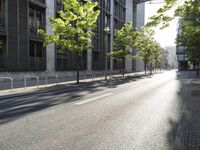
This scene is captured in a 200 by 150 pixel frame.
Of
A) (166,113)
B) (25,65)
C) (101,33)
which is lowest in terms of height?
(166,113)

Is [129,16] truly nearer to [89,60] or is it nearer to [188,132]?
[89,60]

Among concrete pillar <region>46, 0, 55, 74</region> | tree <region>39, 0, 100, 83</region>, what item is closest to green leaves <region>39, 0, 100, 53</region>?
tree <region>39, 0, 100, 83</region>

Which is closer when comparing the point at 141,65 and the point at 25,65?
the point at 25,65

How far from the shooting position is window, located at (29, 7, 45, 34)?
2283 centimetres

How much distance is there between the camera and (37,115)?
6484 mm

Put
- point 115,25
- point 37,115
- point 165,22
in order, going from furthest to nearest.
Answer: point 115,25, point 165,22, point 37,115

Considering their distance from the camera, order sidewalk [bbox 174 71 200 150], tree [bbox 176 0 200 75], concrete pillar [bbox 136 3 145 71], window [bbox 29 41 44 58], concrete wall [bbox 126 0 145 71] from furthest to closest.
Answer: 1. concrete pillar [bbox 136 3 145 71]
2. concrete wall [bbox 126 0 145 71]
3. window [bbox 29 41 44 58]
4. tree [bbox 176 0 200 75]
5. sidewalk [bbox 174 71 200 150]

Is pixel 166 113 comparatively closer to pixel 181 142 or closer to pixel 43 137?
pixel 181 142

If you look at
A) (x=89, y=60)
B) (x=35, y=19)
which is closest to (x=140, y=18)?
(x=89, y=60)

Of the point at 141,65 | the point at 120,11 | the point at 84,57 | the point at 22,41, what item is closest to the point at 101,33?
the point at 84,57

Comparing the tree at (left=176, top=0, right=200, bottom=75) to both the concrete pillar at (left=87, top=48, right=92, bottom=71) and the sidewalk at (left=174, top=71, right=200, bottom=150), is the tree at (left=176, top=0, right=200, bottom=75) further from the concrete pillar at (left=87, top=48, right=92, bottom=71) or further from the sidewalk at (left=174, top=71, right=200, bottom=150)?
the concrete pillar at (left=87, top=48, right=92, bottom=71)

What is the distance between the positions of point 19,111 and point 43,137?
3.09 m

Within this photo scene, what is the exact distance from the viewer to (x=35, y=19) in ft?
76.8

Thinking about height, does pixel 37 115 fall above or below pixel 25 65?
below
